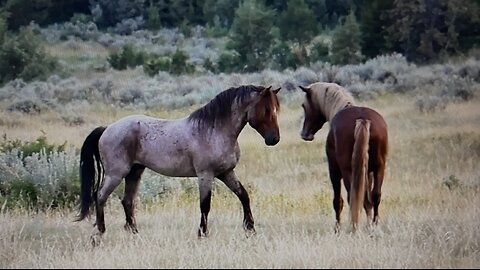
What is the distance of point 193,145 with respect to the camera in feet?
26.1

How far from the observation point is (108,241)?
7836 millimetres

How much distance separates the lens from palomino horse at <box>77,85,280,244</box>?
310 inches

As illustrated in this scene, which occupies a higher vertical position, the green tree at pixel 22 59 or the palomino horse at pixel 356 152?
the palomino horse at pixel 356 152

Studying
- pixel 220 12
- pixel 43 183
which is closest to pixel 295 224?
pixel 43 183

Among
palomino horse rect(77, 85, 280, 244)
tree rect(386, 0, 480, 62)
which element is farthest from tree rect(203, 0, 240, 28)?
palomino horse rect(77, 85, 280, 244)

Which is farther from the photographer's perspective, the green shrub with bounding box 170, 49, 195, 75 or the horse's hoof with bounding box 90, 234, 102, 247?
the green shrub with bounding box 170, 49, 195, 75

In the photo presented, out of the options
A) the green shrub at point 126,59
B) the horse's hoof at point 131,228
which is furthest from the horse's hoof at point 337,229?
the green shrub at point 126,59

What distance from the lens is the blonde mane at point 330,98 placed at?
343 inches

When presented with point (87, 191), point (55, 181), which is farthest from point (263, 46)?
point (87, 191)

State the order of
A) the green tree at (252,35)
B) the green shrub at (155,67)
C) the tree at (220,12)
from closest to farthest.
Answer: the green shrub at (155,67)
the green tree at (252,35)
the tree at (220,12)

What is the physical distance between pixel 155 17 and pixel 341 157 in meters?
41.3

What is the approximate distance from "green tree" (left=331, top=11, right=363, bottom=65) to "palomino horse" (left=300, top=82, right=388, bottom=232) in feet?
80.9

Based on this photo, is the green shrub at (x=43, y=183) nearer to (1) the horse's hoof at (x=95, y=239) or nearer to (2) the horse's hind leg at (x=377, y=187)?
(1) the horse's hoof at (x=95, y=239)

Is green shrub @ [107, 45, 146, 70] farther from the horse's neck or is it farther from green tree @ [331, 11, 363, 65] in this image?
the horse's neck
